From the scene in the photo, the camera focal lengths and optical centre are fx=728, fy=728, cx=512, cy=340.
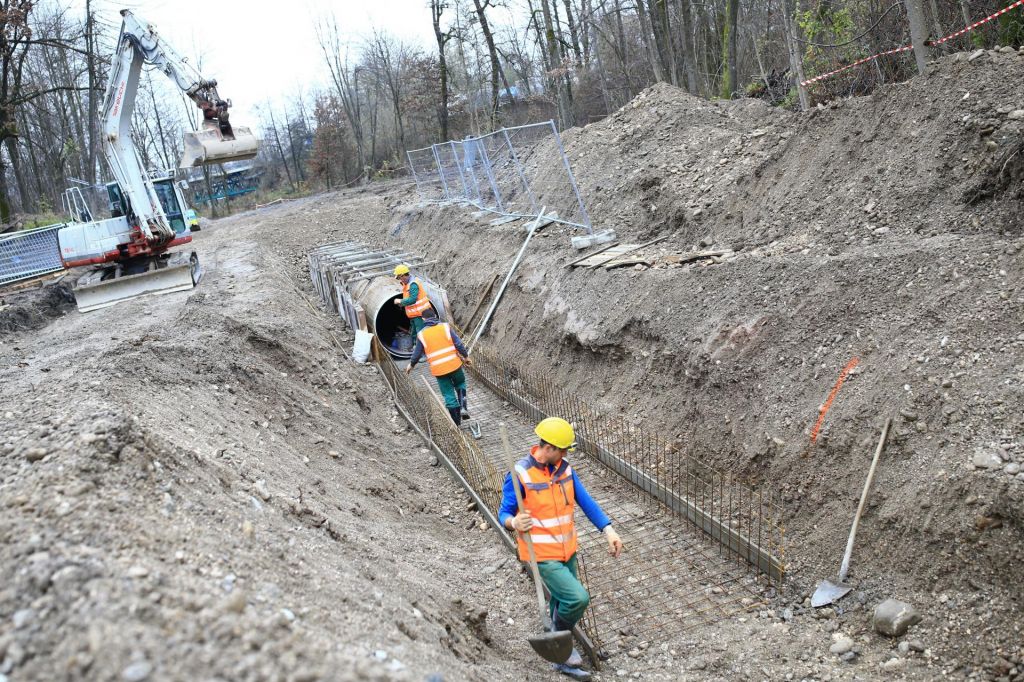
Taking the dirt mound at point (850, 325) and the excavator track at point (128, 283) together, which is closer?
the dirt mound at point (850, 325)

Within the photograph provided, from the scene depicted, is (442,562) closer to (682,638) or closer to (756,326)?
(682,638)

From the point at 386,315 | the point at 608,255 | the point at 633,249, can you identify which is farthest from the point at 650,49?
the point at 386,315

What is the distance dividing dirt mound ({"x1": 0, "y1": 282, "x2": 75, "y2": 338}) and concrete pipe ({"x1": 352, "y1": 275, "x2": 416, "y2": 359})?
6.63 m

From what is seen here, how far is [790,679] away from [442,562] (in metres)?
2.81

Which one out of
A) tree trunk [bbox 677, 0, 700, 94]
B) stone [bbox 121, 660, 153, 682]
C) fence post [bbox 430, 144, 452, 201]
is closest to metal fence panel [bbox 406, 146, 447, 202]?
fence post [bbox 430, 144, 452, 201]

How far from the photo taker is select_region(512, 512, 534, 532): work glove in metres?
4.54

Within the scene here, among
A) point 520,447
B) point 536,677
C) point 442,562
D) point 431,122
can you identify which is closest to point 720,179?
point 520,447

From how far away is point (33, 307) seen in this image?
47.9 ft

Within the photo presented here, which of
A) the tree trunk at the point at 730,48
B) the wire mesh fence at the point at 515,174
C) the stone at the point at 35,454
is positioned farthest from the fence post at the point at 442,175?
the stone at the point at 35,454

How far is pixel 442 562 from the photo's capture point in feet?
20.1

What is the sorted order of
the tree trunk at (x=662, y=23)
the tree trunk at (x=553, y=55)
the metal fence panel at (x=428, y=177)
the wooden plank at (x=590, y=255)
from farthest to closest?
the tree trunk at (x=553, y=55) < the metal fence panel at (x=428, y=177) < the tree trunk at (x=662, y=23) < the wooden plank at (x=590, y=255)

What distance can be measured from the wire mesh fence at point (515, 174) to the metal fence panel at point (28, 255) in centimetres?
912

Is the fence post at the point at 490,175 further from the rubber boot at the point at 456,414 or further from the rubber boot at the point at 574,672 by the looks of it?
the rubber boot at the point at 574,672

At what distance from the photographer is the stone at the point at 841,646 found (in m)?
4.84
